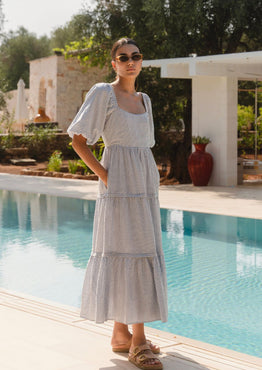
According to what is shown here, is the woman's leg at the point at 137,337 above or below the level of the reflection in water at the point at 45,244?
above

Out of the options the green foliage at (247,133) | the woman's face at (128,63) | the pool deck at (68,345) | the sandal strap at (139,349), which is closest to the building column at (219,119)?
the green foliage at (247,133)

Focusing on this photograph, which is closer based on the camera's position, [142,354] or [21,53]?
[142,354]

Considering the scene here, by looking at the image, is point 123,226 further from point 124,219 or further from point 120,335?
point 120,335

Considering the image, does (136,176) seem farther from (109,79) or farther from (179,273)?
(109,79)

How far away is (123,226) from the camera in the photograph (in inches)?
128

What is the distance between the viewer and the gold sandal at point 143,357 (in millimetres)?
3098

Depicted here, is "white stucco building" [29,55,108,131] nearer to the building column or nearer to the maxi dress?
the building column

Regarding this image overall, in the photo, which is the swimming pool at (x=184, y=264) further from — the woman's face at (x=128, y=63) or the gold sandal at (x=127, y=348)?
the woman's face at (x=128, y=63)

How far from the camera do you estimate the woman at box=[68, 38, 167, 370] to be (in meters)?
3.20

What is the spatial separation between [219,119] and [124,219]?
34.0 ft

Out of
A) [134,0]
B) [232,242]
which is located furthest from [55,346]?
[134,0]

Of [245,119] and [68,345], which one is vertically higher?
[245,119]

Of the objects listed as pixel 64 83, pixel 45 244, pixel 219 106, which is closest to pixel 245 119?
pixel 219 106

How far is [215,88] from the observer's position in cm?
1335
